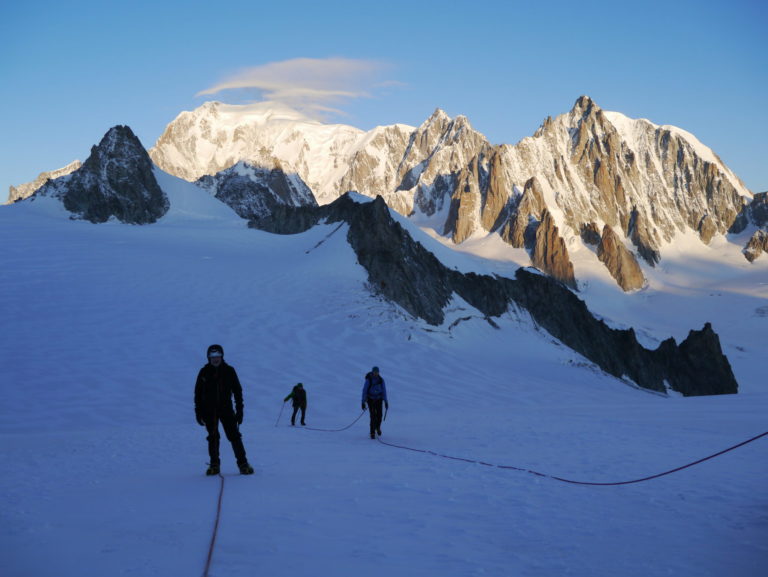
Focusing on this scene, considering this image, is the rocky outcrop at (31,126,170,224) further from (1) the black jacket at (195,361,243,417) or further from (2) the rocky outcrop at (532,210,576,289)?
(2) the rocky outcrop at (532,210,576,289)

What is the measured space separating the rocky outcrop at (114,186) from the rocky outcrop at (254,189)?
30406 millimetres

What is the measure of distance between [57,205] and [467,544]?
84043 mm

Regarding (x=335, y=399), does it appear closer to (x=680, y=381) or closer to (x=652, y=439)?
(x=652, y=439)

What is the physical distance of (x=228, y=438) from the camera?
9367mm

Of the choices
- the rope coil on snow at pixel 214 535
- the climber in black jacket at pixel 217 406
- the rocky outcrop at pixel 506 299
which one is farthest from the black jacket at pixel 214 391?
the rocky outcrop at pixel 506 299

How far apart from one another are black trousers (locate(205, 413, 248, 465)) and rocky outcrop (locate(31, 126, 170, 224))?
78353 mm

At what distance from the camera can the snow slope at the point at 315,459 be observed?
5.81 m

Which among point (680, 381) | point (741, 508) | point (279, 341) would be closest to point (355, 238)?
point (279, 341)

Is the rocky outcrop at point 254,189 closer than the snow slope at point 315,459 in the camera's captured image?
No

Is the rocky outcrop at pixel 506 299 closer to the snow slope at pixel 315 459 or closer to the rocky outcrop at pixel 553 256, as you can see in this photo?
the snow slope at pixel 315 459

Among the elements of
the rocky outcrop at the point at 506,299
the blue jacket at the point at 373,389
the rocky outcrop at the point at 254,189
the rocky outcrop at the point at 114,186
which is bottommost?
the blue jacket at the point at 373,389

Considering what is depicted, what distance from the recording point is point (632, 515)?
7.17m

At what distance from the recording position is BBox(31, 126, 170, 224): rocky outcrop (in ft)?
273

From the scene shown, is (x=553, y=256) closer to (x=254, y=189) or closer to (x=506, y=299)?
(x=254, y=189)
